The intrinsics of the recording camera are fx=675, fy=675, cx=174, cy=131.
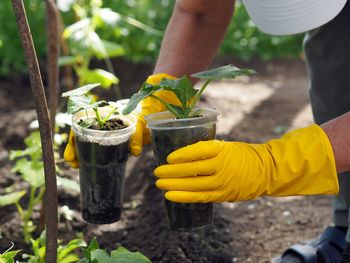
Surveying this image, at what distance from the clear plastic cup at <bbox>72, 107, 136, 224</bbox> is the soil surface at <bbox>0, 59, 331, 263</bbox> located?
48 centimetres

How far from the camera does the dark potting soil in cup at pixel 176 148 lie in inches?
64.4

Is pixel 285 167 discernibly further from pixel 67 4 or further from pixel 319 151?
pixel 67 4

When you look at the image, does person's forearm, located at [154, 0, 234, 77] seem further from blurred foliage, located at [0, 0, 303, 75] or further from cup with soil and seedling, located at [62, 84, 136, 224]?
blurred foliage, located at [0, 0, 303, 75]

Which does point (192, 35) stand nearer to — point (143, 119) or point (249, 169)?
point (143, 119)

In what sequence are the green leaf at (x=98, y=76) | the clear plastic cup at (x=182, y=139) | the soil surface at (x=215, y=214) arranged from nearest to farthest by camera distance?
the clear plastic cup at (x=182, y=139) < the soil surface at (x=215, y=214) < the green leaf at (x=98, y=76)

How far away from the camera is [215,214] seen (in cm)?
261

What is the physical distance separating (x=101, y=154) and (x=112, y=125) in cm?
8

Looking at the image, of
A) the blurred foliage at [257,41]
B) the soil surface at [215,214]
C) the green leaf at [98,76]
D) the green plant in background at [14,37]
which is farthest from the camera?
the blurred foliage at [257,41]

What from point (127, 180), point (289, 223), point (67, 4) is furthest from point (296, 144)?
point (67, 4)

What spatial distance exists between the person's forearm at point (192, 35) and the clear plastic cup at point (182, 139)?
1.65 feet

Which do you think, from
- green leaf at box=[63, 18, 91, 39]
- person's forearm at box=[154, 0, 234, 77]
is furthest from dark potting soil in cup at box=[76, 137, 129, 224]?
green leaf at box=[63, 18, 91, 39]

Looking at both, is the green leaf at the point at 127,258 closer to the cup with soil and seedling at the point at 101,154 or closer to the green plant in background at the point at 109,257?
the green plant in background at the point at 109,257

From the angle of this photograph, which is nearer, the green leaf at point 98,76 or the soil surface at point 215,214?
the soil surface at point 215,214

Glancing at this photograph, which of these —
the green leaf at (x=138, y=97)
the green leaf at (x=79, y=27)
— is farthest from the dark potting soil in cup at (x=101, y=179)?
the green leaf at (x=79, y=27)
